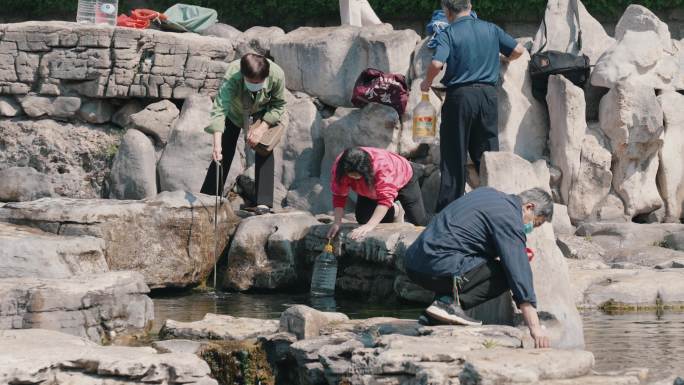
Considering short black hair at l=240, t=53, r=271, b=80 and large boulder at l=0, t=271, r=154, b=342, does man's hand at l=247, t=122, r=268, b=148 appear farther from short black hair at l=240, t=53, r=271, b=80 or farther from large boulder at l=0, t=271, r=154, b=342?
large boulder at l=0, t=271, r=154, b=342

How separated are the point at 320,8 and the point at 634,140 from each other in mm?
4493

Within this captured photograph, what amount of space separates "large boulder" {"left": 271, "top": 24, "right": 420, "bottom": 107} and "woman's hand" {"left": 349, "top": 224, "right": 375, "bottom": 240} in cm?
357

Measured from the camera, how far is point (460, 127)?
10.9 m

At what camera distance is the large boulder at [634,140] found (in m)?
13.3

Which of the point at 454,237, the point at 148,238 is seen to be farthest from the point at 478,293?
the point at 148,238

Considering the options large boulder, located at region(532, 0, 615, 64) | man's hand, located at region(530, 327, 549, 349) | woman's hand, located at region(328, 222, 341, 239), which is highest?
large boulder, located at region(532, 0, 615, 64)

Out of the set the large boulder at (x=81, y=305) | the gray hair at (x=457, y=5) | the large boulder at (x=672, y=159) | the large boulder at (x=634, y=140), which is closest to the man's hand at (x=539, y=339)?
the large boulder at (x=81, y=305)

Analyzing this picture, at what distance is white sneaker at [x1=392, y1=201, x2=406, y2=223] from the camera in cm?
1121

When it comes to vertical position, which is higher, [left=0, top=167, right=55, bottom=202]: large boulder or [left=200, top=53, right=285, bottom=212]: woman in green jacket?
[left=200, top=53, right=285, bottom=212]: woman in green jacket

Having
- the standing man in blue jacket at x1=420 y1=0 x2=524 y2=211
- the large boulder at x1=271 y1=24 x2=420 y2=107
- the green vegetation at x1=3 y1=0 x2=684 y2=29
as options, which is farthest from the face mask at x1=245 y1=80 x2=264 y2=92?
the green vegetation at x1=3 y1=0 x2=684 y2=29

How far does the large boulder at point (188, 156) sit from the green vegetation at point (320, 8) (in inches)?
114

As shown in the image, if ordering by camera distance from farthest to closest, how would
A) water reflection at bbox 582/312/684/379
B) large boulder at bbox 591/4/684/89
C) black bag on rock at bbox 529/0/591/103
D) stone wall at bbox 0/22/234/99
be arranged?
1. stone wall at bbox 0/22/234/99
2. large boulder at bbox 591/4/684/89
3. black bag on rock at bbox 529/0/591/103
4. water reflection at bbox 582/312/684/379

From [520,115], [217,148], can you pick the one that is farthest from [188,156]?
[520,115]

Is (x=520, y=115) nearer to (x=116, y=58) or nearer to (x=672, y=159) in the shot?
(x=672, y=159)
